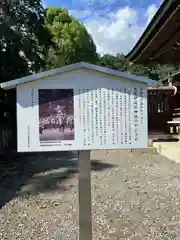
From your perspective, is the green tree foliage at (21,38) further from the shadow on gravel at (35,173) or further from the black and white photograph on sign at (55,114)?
the black and white photograph on sign at (55,114)

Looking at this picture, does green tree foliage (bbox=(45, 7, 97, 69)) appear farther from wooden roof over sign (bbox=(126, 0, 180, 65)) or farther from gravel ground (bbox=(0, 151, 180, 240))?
wooden roof over sign (bbox=(126, 0, 180, 65))

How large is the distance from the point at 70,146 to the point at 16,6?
35.6 feet

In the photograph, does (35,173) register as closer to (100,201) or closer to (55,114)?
(100,201)

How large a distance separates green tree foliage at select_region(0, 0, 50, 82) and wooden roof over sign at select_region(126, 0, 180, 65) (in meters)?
5.61

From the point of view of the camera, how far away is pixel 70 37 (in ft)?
100

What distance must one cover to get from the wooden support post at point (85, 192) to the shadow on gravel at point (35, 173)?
2.55 m

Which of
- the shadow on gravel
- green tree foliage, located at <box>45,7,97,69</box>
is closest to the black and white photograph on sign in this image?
the shadow on gravel

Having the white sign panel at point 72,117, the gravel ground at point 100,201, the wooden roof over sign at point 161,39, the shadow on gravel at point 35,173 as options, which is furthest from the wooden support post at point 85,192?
the shadow on gravel at point 35,173

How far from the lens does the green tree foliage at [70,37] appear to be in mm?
29141

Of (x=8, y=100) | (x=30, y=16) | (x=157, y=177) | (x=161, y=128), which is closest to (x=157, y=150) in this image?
(x=157, y=177)

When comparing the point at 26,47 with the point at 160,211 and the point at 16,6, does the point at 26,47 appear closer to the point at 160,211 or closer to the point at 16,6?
the point at 16,6

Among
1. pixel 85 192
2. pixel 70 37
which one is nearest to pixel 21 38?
pixel 85 192

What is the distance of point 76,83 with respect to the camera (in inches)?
117

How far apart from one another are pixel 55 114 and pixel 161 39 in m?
3.47
